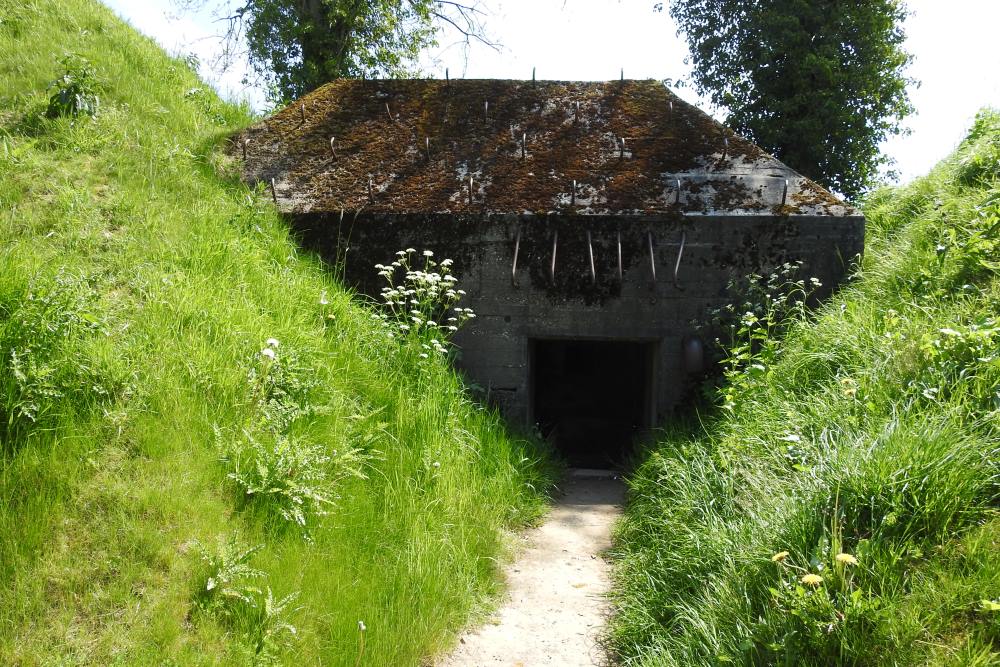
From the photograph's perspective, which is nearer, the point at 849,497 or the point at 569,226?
the point at 849,497

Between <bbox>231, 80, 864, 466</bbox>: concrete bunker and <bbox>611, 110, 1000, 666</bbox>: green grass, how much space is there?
1.14 meters

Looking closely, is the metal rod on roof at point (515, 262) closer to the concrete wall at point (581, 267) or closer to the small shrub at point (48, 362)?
the concrete wall at point (581, 267)

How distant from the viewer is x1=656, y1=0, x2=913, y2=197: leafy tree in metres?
13.6

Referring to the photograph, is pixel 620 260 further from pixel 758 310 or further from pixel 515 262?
pixel 758 310

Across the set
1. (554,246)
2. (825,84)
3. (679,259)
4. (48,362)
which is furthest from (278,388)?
(825,84)

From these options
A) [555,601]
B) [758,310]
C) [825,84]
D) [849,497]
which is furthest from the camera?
[825,84]

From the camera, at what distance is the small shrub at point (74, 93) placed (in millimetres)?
6160

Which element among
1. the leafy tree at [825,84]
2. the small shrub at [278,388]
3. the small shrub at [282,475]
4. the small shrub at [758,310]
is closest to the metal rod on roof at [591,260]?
the small shrub at [758,310]

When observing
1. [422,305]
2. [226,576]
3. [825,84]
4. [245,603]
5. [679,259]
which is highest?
[825,84]

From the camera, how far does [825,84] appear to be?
13.8 metres

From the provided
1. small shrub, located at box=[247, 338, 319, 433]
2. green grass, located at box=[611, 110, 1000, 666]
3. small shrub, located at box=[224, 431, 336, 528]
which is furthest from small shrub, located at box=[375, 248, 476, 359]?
green grass, located at box=[611, 110, 1000, 666]

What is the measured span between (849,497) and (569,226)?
4.08 meters

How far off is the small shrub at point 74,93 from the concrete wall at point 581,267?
2.19 m

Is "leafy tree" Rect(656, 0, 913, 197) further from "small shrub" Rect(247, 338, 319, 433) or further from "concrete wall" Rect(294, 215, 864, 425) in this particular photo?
"small shrub" Rect(247, 338, 319, 433)
